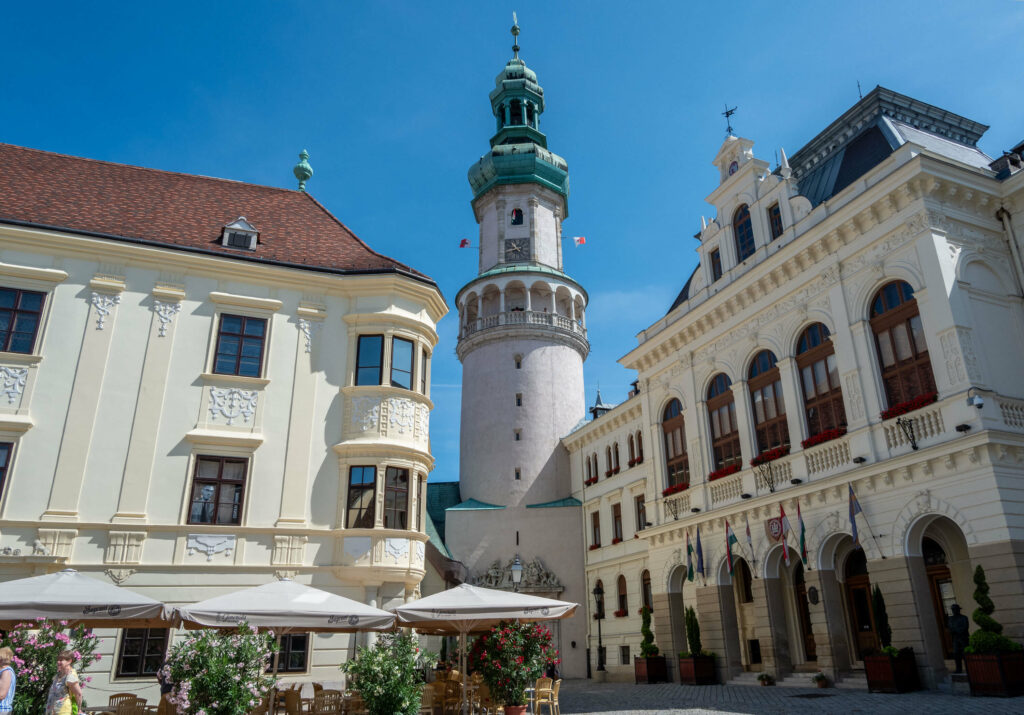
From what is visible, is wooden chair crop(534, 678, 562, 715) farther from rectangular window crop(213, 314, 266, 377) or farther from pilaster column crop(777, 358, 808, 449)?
rectangular window crop(213, 314, 266, 377)

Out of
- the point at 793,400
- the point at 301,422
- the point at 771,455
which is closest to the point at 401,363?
the point at 301,422

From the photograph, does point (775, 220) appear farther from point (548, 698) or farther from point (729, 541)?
point (548, 698)

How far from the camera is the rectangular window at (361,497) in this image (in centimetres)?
2041

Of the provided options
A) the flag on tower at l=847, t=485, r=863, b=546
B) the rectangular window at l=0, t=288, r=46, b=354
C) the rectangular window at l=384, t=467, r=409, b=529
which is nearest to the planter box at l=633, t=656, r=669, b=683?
the flag on tower at l=847, t=485, r=863, b=546

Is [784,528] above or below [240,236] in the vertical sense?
below

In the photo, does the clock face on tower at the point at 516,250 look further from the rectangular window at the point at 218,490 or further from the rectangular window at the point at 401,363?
the rectangular window at the point at 218,490

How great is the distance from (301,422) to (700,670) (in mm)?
15492

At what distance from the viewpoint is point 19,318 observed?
1995 centimetres

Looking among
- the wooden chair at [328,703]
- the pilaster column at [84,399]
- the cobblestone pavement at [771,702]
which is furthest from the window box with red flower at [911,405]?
the pilaster column at [84,399]

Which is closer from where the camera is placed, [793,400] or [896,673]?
[896,673]

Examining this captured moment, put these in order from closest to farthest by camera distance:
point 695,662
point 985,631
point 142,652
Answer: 1. point 985,631
2. point 142,652
3. point 695,662

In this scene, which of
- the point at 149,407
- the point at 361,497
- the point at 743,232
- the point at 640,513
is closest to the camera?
the point at 149,407

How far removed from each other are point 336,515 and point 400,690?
8.28 meters

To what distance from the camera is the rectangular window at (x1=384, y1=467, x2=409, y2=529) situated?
20688mm
